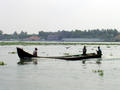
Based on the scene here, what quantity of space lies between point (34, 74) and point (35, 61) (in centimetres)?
1510

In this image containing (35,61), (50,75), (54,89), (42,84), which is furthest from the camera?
(35,61)

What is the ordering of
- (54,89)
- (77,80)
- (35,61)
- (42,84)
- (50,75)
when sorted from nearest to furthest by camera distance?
(54,89)
(42,84)
(77,80)
(50,75)
(35,61)

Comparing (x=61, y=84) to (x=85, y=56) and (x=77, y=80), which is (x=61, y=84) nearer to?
(x=77, y=80)

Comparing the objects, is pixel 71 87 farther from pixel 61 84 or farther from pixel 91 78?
pixel 91 78

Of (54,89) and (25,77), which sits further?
(25,77)

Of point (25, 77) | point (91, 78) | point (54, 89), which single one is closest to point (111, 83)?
point (91, 78)

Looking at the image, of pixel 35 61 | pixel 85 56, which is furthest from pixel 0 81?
pixel 85 56

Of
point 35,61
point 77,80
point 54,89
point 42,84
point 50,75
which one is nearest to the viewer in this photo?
point 54,89

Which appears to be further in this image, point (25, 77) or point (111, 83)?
point (25, 77)

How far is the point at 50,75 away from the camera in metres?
30.8

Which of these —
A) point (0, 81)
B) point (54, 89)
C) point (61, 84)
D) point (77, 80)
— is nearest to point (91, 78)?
point (77, 80)

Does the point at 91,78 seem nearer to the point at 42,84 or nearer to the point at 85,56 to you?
the point at 42,84

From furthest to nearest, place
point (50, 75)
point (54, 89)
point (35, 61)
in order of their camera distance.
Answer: point (35, 61) → point (50, 75) → point (54, 89)

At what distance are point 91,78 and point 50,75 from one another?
13.5 feet
